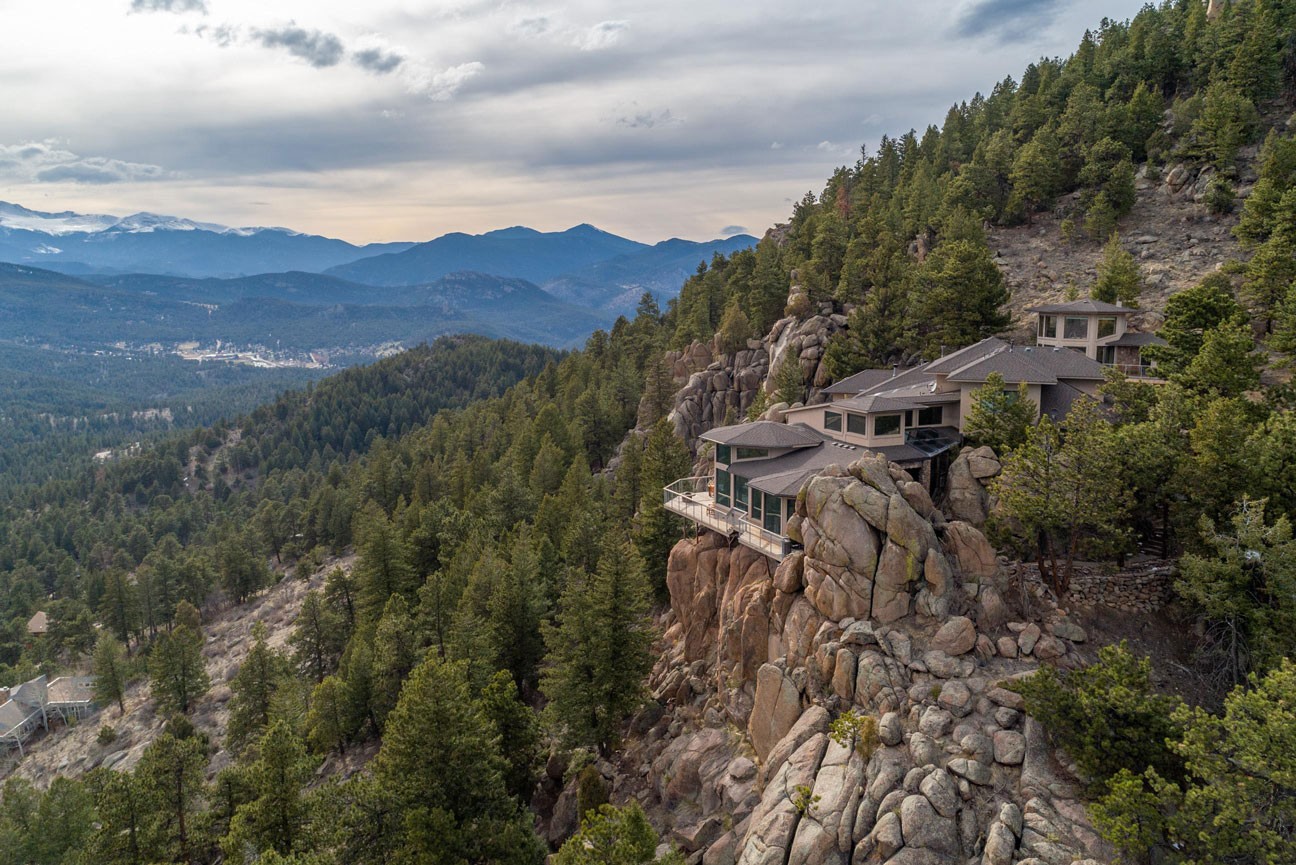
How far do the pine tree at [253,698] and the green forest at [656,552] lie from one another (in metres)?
0.21

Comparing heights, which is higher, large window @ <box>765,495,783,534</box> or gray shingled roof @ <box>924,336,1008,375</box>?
gray shingled roof @ <box>924,336,1008,375</box>

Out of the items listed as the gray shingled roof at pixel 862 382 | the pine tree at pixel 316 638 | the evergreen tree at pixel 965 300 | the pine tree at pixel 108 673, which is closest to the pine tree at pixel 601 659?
the gray shingled roof at pixel 862 382

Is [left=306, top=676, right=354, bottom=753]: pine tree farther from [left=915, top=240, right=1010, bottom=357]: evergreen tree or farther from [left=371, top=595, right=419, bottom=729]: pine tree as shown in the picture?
[left=915, top=240, right=1010, bottom=357]: evergreen tree

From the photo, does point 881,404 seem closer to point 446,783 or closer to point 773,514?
point 773,514

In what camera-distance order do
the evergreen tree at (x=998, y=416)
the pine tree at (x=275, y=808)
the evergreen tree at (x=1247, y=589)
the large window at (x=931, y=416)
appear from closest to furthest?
1. the evergreen tree at (x=1247, y=589)
2. the pine tree at (x=275, y=808)
3. the evergreen tree at (x=998, y=416)
4. the large window at (x=931, y=416)

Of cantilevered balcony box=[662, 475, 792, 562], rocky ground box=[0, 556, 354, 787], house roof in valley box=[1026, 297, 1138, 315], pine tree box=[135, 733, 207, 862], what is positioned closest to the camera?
pine tree box=[135, 733, 207, 862]

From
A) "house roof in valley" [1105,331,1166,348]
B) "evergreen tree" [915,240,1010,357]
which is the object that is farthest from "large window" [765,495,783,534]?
"house roof in valley" [1105,331,1166,348]

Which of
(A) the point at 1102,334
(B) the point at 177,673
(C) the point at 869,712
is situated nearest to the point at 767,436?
(C) the point at 869,712

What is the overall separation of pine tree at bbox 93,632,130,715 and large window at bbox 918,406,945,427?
69.3 m

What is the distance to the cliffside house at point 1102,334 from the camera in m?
40.4

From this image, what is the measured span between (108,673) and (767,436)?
207 feet

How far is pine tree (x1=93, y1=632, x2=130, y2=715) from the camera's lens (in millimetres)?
56750

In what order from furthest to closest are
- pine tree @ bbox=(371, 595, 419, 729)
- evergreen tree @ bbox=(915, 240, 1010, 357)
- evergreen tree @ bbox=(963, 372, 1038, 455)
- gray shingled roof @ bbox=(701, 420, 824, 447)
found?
evergreen tree @ bbox=(915, 240, 1010, 357) < pine tree @ bbox=(371, 595, 419, 729) < gray shingled roof @ bbox=(701, 420, 824, 447) < evergreen tree @ bbox=(963, 372, 1038, 455)

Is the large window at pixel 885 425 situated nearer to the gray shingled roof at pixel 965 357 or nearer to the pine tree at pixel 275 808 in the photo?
the gray shingled roof at pixel 965 357
